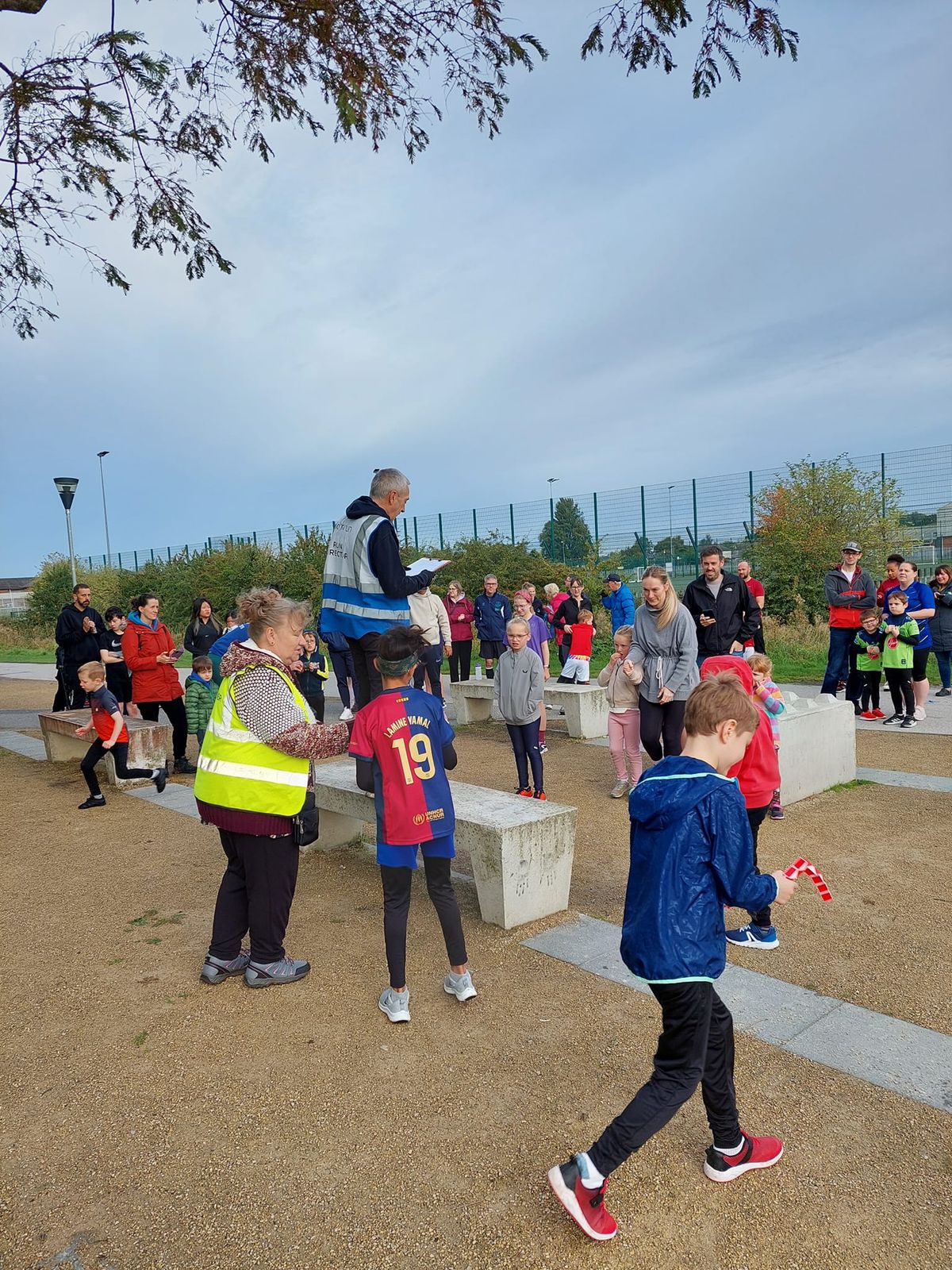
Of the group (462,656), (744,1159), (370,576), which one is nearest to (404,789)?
(370,576)

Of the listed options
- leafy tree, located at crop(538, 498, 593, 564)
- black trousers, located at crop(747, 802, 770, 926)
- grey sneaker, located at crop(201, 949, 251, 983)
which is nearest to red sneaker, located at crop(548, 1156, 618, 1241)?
black trousers, located at crop(747, 802, 770, 926)

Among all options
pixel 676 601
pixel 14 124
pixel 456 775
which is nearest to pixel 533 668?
pixel 676 601

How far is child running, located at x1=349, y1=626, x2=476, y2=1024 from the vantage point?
3.43 m

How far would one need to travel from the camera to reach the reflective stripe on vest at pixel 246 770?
3.64 metres

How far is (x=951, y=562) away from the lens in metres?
16.3

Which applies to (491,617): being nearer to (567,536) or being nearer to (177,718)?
(177,718)

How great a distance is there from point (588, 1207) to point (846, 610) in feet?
28.1

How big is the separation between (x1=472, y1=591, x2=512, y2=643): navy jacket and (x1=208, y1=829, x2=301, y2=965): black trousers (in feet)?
28.9

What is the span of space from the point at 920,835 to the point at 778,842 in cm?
98

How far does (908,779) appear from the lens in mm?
7125

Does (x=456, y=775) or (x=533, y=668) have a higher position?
(x=533, y=668)

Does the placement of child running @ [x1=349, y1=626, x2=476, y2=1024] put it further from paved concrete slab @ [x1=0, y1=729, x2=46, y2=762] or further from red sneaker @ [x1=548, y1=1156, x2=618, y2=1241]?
paved concrete slab @ [x1=0, y1=729, x2=46, y2=762]

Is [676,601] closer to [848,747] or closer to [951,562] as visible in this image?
[848,747]

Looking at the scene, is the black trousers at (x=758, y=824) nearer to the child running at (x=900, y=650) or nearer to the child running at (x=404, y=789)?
the child running at (x=404, y=789)
